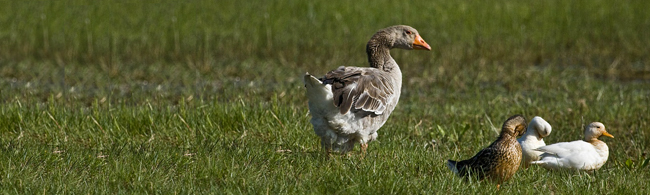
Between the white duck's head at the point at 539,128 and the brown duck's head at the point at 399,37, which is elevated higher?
the brown duck's head at the point at 399,37

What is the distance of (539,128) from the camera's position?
6789mm

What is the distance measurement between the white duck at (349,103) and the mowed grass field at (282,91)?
23 cm

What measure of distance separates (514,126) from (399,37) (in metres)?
1.76

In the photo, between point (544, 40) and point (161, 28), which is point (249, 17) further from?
point (544, 40)

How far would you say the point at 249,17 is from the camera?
14875mm

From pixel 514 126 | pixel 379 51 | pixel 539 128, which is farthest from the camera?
pixel 379 51

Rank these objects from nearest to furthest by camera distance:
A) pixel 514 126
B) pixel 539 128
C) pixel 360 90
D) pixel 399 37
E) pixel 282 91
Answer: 1. pixel 514 126
2. pixel 360 90
3. pixel 539 128
4. pixel 399 37
5. pixel 282 91

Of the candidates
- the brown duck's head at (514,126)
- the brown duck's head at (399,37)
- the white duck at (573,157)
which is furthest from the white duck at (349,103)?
the white duck at (573,157)

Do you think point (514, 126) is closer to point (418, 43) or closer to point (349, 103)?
point (349, 103)

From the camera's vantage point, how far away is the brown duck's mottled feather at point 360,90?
6.26 meters

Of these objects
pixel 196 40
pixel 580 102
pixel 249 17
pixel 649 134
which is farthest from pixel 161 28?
pixel 649 134

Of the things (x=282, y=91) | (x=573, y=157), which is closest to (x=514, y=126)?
(x=573, y=157)

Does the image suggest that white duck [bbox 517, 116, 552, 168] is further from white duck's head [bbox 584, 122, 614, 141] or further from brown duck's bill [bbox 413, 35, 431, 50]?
brown duck's bill [bbox 413, 35, 431, 50]

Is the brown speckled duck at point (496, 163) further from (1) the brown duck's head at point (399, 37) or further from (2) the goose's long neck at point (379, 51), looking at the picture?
(1) the brown duck's head at point (399, 37)
